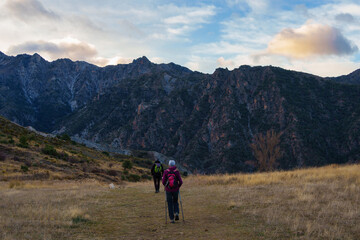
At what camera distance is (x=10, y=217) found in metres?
10.7

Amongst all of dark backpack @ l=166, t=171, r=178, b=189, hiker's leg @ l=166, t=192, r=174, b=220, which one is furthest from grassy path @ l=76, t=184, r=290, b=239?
dark backpack @ l=166, t=171, r=178, b=189

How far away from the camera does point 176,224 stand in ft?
35.8

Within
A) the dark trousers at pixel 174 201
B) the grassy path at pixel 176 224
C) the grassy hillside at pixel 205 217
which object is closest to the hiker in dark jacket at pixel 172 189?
the dark trousers at pixel 174 201

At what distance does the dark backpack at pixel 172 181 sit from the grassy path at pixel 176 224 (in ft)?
4.55

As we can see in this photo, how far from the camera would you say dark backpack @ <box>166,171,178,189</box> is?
37.7 feet

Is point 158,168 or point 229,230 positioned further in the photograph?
point 158,168

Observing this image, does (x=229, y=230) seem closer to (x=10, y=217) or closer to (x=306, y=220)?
(x=306, y=220)

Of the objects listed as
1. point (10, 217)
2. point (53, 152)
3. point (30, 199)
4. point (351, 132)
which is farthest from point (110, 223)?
point (351, 132)

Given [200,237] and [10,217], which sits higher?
[10,217]

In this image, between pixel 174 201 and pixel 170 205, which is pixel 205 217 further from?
pixel 170 205

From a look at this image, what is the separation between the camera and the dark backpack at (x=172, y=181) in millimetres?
11494

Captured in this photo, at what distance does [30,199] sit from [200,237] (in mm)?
10318

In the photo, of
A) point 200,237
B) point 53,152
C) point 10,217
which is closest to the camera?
point 200,237

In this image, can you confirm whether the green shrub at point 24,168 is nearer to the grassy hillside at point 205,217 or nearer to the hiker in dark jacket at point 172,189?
the grassy hillside at point 205,217
